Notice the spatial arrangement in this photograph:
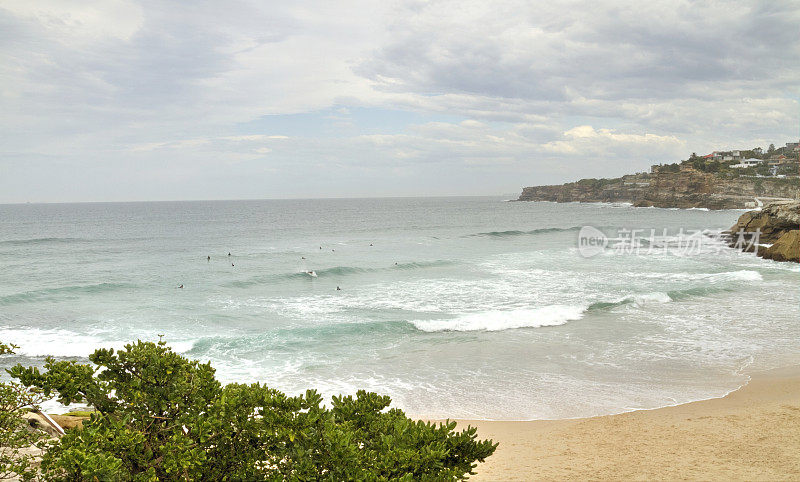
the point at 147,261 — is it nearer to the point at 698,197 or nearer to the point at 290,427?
the point at 290,427

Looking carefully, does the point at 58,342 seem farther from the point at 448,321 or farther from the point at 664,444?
the point at 664,444

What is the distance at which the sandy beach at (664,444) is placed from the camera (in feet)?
26.6

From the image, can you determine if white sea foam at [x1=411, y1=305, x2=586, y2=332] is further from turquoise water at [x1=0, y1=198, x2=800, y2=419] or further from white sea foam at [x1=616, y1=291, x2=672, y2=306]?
white sea foam at [x1=616, y1=291, x2=672, y2=306]

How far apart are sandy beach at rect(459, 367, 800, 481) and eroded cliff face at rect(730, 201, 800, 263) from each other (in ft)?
91.6

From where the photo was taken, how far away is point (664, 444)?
914 cm

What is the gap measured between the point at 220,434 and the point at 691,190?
12305 cm

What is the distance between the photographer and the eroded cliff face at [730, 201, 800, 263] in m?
33.2

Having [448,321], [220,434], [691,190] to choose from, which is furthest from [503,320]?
[691,190]

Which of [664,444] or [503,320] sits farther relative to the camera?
[503,320]

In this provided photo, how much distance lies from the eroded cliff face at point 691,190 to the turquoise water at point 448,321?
244 feet

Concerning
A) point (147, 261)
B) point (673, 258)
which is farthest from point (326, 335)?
point (673, 258)

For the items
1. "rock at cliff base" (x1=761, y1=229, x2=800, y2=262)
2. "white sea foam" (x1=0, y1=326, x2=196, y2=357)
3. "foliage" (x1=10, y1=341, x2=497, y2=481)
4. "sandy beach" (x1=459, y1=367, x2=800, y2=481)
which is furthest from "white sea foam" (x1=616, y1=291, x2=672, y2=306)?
"foliage" (x1=10, y1=341, x2=497, y2=481)

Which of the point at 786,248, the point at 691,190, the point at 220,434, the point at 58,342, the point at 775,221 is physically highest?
the point at 691,190

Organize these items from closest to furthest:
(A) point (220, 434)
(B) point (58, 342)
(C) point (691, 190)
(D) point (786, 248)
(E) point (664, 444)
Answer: (A) point (220, 434) < (E) point (664, 444) < (B) point (58, 342) < (D) point (786, 248) < (C) point (691, 190)
